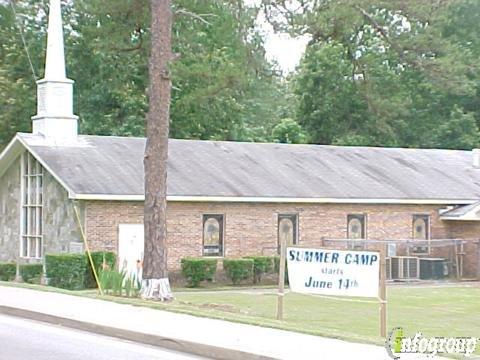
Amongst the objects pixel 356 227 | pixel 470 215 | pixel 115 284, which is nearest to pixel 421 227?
pixel 470 215

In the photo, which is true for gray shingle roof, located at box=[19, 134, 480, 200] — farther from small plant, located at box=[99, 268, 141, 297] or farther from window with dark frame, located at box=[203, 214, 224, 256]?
small plant, located at box=[99, 268, 141, 297]

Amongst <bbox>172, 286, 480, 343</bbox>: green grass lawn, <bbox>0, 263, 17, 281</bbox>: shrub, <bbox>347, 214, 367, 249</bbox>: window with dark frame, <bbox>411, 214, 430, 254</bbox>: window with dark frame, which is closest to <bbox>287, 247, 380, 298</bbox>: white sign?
<bbox>172, 286, 480, 343</bbox>: green grass lawn

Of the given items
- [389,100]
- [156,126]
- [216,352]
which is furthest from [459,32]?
[216,352]

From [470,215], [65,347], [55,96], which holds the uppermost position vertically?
[55,96]

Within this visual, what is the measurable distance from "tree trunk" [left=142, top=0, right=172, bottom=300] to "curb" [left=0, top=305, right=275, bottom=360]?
471 cm

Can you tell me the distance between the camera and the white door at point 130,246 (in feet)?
105

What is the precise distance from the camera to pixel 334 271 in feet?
57.5

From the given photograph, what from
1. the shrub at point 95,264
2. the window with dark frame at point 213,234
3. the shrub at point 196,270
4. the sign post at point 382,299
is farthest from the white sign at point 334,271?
the window with dark frame at point 213,234

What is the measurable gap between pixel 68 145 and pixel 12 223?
3900 millimetres

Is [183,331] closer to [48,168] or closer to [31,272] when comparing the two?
[31,272]

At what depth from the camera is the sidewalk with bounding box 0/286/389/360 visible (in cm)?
1330

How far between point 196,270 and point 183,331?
17025 mm

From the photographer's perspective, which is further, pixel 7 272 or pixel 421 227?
pixel 421 227

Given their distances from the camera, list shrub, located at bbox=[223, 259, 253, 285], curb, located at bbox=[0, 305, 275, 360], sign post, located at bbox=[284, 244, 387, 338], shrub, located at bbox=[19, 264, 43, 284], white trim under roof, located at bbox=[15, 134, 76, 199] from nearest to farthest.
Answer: curb, located at bbox=[0, 305, 275, 360], sign post, located at bbox=[284, 244, 387, 338], white trim under roof, located at bbox=[15, 134, 76, 199], shrub, located at bbox=[19, 264, 43, 284], shrub, located at bbox=[223, 259, 253, 285]
